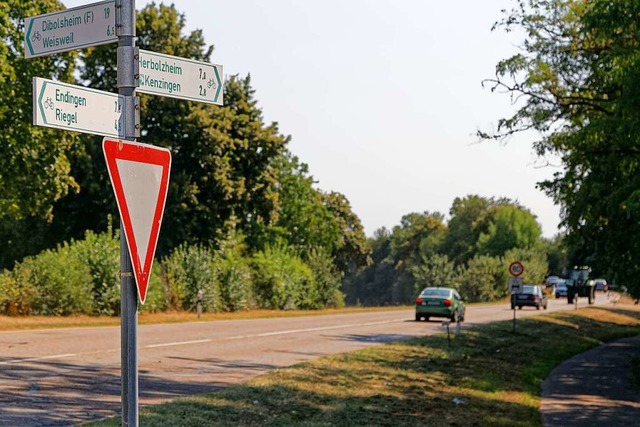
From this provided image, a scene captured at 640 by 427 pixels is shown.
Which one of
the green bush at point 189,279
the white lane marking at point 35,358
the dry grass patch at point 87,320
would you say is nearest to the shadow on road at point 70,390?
the white lane marking at point 35,358

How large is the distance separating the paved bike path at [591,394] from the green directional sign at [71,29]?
1214 centimetres

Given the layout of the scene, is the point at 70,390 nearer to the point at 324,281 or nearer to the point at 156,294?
the point at 156,294

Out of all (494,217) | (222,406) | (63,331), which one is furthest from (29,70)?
(494,217)

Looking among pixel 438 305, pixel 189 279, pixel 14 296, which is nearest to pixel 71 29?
pixel 14 296

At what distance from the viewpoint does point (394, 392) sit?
16.3m

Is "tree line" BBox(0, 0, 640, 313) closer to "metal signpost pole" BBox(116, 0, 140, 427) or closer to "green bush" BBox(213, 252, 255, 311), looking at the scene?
"green bush" BBox(213, 252, 255, 311)

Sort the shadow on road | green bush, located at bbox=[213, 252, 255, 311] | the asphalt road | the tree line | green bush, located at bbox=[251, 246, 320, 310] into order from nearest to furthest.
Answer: the shadow on road, the asphalt road, the tree line, green bush, located at bbox=[213, 252, 255, 311], green bush, located at bbox=[251, 246, 320, 310]

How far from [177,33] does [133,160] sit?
40518mm

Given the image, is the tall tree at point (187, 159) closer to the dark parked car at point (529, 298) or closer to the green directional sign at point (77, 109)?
the dark parked car at point (529, 298)

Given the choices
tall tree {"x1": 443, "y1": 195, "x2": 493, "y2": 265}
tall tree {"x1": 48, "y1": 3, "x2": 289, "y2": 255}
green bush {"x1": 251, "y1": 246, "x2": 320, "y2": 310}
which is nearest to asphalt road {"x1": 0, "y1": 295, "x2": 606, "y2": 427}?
tall tree {"x1": 48, "y1": 3, "x2": 289, "y2": 255}

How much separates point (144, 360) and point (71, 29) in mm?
12663

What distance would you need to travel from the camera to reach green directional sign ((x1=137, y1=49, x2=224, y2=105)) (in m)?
5.41

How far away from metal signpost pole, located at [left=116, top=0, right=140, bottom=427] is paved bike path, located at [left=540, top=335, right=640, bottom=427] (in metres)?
11.9

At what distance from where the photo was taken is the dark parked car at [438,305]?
1490 inches
